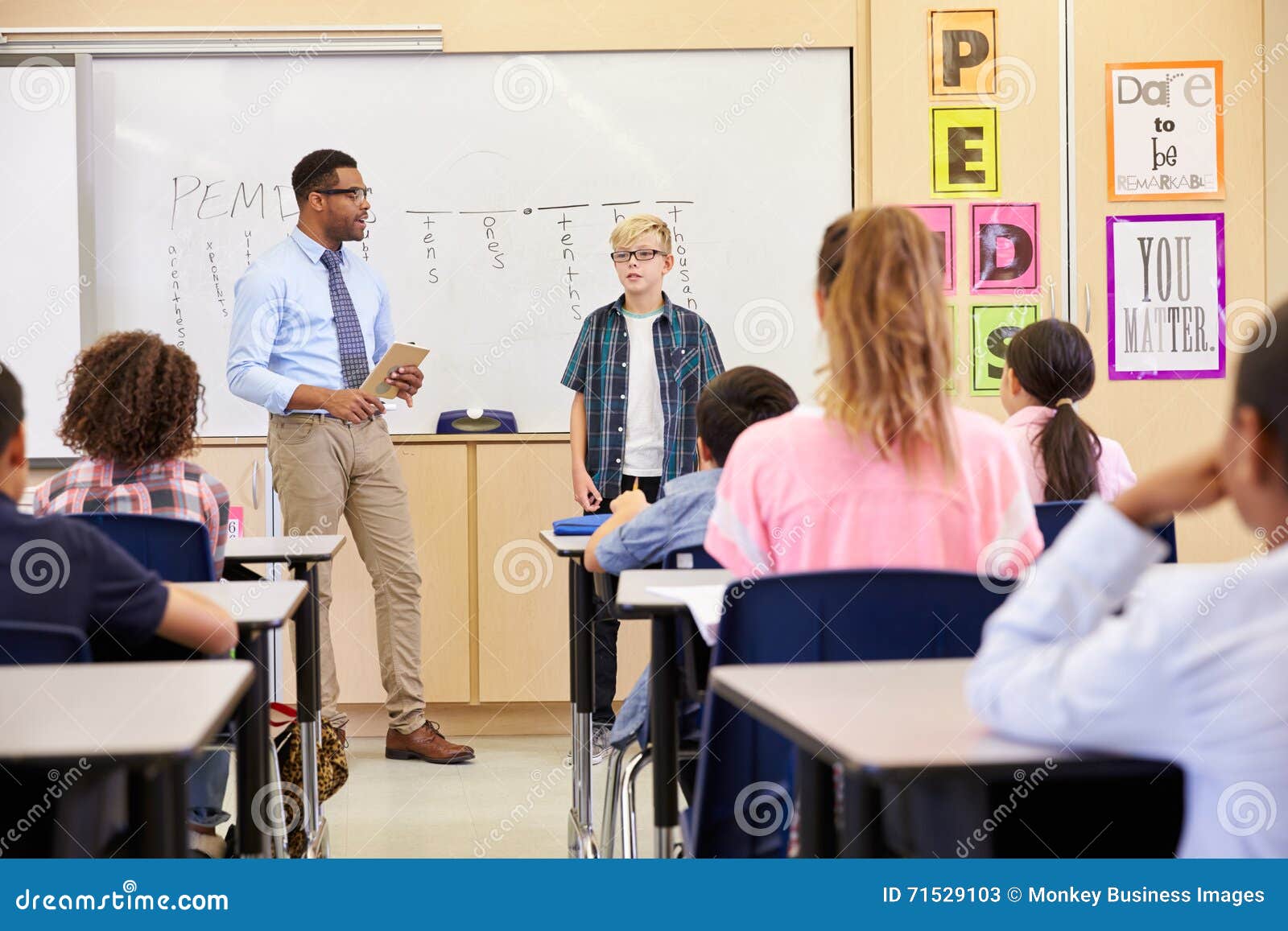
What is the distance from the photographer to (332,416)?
13.0 ft

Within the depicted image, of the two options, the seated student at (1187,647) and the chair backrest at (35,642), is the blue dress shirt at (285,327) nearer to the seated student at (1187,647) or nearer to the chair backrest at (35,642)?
the chair backrest at (35,642)

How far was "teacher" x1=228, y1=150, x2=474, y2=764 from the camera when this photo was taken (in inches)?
155

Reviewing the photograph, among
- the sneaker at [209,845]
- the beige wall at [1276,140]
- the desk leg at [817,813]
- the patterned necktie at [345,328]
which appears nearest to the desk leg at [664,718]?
the desk leg at [817,813]

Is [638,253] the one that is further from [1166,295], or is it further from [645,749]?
[645,749]

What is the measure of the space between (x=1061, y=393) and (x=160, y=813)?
2.12 m

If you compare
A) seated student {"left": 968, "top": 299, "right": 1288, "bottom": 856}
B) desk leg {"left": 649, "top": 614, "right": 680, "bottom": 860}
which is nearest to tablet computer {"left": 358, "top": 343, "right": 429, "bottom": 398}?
desk leg {"left": 649, "top": 614, "right": 680, "bottom": 860}

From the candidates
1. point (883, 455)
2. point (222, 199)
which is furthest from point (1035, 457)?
point (222, 199)

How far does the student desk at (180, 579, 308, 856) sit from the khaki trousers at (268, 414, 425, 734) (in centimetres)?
191

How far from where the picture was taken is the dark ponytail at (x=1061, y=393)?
2.70 metres

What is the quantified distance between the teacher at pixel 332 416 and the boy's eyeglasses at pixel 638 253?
76cm

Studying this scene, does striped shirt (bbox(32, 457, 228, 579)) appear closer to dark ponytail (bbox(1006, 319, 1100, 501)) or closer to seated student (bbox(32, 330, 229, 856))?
seated student (bbox(32, 330, 229, 856))

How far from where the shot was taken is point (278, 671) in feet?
14.3

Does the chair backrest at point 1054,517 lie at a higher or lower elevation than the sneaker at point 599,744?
higher
